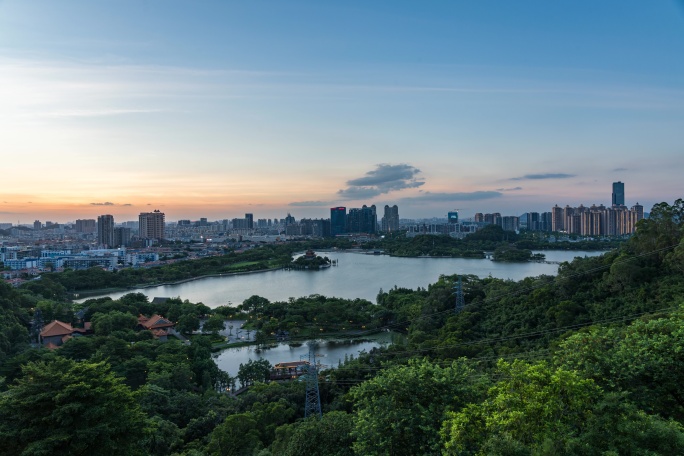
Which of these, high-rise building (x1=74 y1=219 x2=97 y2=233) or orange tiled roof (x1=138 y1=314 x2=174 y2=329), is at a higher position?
high-rise building (x1=74 y1=219 x2=97 y2=233)

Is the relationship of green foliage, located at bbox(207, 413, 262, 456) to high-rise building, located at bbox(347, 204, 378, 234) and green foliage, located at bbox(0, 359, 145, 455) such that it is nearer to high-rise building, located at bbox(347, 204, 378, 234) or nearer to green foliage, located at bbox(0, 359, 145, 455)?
green foliage, located at bbox(0, 359, 145, 455)

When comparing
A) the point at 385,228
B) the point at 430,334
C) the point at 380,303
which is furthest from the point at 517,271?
the point at 385,228

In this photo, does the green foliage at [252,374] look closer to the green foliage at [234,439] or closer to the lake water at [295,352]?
the lake water at [295,352]

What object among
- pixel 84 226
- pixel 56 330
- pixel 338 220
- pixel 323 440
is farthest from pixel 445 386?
pixel 84 226

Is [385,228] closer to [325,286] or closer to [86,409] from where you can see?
[325,286]

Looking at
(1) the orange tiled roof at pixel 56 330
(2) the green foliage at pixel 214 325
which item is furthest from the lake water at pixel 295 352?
(1) the orange tiled roof at pixel 56 330

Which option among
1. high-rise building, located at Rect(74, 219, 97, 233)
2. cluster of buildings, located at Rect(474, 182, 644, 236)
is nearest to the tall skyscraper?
cluster of buildings, located at Rect(474, 182, 644, 236)

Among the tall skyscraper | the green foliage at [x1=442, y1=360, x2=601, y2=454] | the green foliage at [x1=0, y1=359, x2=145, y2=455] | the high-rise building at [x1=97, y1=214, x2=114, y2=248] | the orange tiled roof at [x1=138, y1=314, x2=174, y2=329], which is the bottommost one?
the orange tiled roof at [x1=138, y1=314, x2=174, y2=329]
